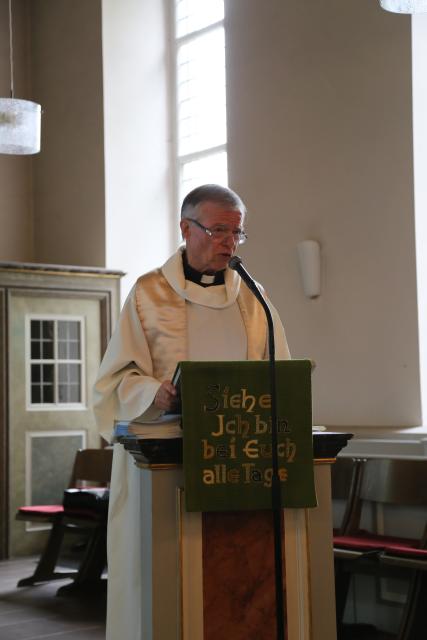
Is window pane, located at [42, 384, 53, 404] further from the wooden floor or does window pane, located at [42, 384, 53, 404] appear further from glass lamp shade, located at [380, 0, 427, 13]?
glass lamp shade, located at [380, 0, 427, 13]

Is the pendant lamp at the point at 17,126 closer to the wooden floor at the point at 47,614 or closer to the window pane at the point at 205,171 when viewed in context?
the window pane at the point at 205,171

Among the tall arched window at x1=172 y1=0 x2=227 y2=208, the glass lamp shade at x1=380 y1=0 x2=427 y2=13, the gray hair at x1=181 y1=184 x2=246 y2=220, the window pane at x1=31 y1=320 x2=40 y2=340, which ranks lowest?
the window pane at x1=31 y1=320 x2=40 y2=340

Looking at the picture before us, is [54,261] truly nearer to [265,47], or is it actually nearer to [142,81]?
[142,81]

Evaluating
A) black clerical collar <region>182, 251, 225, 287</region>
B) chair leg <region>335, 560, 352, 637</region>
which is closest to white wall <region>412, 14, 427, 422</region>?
chair leg <region>335, 560, 352, 637</region>

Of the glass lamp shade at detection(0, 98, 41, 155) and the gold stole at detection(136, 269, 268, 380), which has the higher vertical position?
the glass lamp shade at detection(0, 98, 41, 155)

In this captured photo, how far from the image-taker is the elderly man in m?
2.90

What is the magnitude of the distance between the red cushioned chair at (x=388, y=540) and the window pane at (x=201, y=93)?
3.93 meters

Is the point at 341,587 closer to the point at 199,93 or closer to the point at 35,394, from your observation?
the point at 35,394

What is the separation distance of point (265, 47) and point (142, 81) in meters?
1.95

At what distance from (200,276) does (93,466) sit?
403 centimetres

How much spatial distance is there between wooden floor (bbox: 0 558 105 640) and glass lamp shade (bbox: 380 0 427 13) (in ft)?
10.7

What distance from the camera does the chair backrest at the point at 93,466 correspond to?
6816 millimetres

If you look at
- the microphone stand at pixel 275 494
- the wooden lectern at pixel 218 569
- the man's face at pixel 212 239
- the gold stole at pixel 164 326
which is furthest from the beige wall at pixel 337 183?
the microphone stand at pixel 275 494

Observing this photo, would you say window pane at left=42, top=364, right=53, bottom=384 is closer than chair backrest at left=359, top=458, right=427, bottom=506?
No
